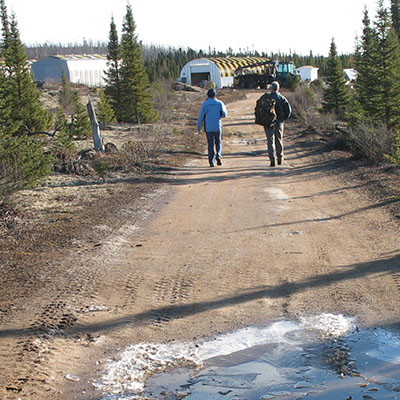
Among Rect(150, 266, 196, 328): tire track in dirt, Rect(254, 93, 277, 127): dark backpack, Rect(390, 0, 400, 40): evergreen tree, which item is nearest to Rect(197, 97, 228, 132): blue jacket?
Rect(254, 93, 277, 127): dark backpack

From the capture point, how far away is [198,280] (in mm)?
5539

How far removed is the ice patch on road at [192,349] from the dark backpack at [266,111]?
842 centimetres

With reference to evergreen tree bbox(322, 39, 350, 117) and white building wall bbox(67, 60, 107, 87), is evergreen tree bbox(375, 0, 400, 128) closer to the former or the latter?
evergreen tree bbox(322, 39, 350, 117)

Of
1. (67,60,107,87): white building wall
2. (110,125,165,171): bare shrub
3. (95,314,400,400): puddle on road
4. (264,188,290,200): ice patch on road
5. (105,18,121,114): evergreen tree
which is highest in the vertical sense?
(67,60,107,87): white building wall

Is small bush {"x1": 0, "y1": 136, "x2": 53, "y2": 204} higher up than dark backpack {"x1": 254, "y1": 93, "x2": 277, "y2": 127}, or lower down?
lower down

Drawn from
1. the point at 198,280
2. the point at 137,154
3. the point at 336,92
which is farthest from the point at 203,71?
the point at 198,280

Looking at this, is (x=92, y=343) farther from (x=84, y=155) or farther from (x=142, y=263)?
(x=84, y=155)

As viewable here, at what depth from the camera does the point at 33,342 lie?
165 inches

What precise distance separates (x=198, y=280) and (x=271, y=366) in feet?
5.69

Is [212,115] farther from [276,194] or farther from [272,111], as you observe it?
[276,194]

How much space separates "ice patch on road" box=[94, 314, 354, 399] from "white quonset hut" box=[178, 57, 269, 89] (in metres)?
72.3

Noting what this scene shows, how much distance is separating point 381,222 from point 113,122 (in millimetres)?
22853

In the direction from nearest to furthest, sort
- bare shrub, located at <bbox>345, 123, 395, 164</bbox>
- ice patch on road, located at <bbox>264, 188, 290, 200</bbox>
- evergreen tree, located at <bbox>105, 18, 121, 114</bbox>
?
ice patch on road, located at <bbox>264, 188, 290, 200</bbox>, bare shrub, located at <bbox>345, 123, 395, 164</bbox>, evergreen tree, located at <bbox>105, 18, 121, 114</bbox>

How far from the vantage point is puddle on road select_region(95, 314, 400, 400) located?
11.7ft
